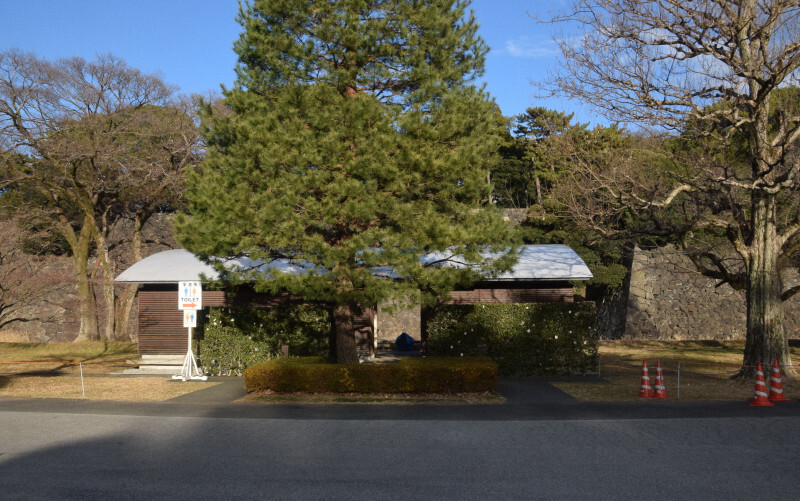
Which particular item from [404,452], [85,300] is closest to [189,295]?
[404,452]

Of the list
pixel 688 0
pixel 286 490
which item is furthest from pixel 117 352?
pixel 688 0

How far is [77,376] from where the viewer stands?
1852 cm

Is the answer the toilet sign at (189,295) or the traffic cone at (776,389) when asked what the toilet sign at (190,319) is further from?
the traffic cone at (776,389)

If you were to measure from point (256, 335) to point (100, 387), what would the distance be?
413 cm

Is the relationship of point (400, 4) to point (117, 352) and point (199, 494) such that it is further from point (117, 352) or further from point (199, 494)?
point (117, 352)

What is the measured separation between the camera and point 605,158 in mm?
17234

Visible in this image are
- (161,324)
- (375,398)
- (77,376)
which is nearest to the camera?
(375,398)

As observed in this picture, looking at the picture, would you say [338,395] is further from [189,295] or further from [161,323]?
[161,323]

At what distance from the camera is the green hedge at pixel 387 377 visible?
46.4ft

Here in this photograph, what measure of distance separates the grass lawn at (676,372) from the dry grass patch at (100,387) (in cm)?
937

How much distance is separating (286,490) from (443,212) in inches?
337

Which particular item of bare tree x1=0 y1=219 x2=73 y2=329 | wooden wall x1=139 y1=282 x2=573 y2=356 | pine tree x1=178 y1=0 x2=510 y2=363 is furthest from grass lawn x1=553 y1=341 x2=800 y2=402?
bare tree x1=0 y1=219 x2=73 y2=329

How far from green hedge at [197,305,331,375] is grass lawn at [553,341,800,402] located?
6990 millimetres

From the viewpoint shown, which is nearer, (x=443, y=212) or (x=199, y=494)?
(x=199, y=494)
